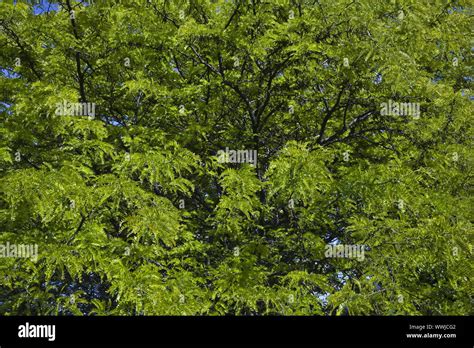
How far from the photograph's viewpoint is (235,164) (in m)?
9.52

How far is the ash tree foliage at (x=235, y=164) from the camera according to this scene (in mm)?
7184

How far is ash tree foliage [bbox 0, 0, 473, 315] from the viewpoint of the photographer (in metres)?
7.18

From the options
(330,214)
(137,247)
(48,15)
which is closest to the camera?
(137,247)

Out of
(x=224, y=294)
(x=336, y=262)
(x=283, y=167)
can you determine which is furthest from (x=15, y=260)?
(x=336, y=262)

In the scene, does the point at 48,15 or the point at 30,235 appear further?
the point at 48,15

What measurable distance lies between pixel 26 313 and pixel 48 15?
4.84 meters

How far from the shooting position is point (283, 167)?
7.24 metres
